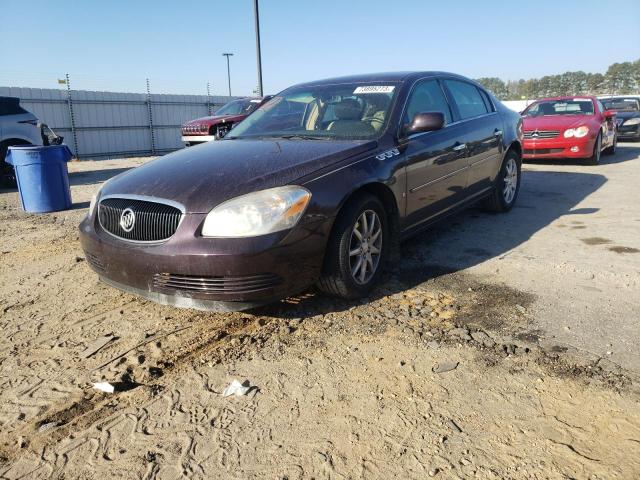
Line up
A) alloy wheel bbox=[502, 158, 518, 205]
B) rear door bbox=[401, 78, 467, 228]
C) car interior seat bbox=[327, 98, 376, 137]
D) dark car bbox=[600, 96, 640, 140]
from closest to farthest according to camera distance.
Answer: car interior seat bbox=[327, 98, 376, 137] < rear door bbox=[401, 78, 467, 228] < alloy wheel bbox=[502, 158, 518, 205] < dark car bbox=[600, 96, 640, 140]

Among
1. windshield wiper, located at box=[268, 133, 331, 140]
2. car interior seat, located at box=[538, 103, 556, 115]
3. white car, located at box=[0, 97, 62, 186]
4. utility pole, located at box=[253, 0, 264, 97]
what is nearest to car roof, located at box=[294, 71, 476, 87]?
windshield wiper, located at box=[268, 133, 331, 140]

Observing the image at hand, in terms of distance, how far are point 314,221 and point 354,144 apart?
2.87ft

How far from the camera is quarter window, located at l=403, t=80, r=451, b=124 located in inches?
168

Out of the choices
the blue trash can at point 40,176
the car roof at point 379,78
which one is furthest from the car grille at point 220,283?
the blue trash can at point 40,176

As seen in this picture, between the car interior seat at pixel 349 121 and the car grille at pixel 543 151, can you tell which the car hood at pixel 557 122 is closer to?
the car grille at pixel 543 151

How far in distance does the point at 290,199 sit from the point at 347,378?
109 centimetres

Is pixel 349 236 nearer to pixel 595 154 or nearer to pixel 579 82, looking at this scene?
pixel 595 154

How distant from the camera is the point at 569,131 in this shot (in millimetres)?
10344

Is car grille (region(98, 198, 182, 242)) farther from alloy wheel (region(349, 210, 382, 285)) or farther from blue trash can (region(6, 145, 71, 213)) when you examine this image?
blue trash can (region(6, 145, 71, 213))

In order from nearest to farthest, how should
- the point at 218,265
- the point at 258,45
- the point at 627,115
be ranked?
1. the point at 218,265
2. the point at 627,115
3. the point at 258,45

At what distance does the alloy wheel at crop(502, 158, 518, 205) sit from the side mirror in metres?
2.48

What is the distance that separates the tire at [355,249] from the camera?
3344 mm

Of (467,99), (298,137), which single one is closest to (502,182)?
(467,99)

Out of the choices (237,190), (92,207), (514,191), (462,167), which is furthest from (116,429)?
(514,191)
